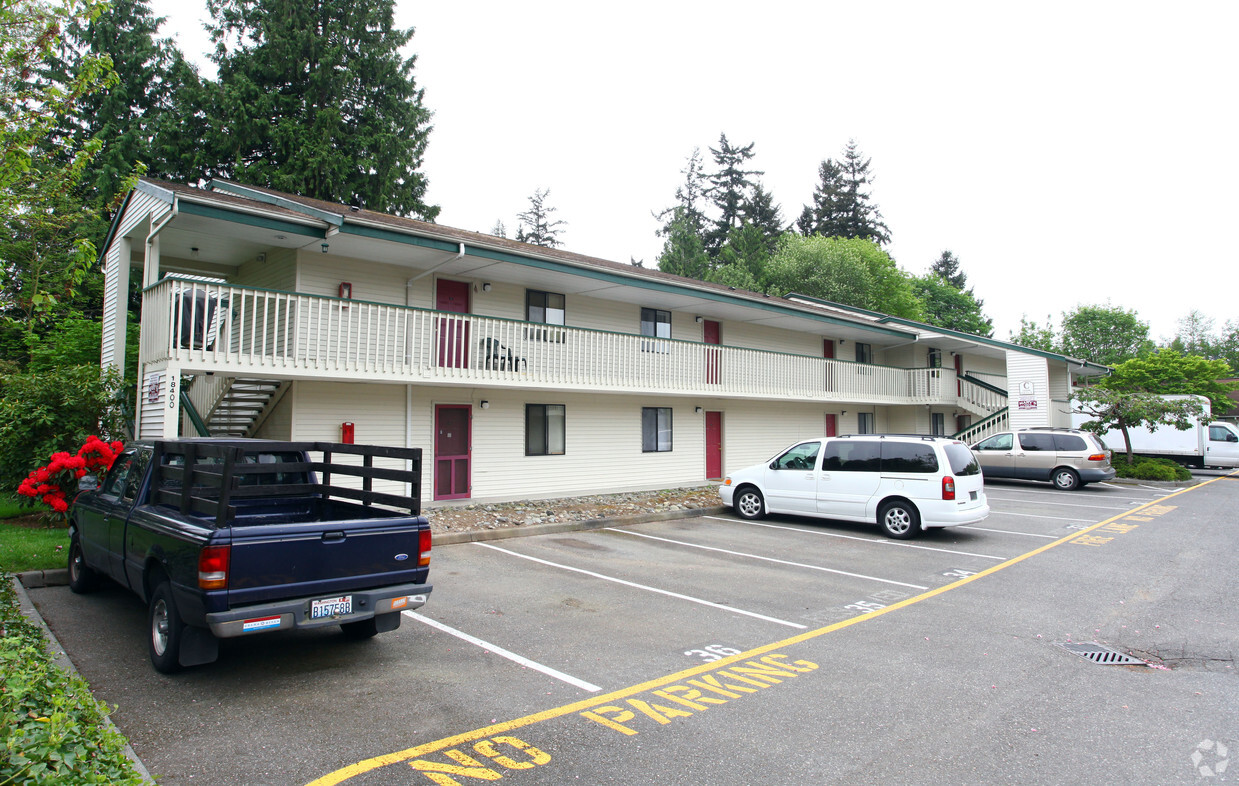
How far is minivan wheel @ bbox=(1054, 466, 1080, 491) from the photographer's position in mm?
19422

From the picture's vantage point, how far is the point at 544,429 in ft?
53.9

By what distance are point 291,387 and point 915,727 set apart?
11711 millimetres

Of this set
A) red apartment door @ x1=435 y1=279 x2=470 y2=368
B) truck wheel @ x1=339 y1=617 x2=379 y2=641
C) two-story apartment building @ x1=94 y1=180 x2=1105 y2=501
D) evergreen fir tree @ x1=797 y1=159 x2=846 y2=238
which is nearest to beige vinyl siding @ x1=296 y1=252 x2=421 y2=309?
two-story apartment building @ x1=94 y1=180 x2=1105 y2=501

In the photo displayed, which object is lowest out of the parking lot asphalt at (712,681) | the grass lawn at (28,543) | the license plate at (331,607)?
the parking lot asphalt at (712,681)

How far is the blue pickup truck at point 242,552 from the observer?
457 centimetres

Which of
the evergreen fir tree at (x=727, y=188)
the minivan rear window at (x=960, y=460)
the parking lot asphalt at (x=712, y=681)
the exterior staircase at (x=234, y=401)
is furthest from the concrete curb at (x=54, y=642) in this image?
the evergreen fir tree at (x=727, y=188)

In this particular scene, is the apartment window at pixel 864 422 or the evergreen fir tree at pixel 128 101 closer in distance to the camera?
the evergreen fir tree at pixel 128 101

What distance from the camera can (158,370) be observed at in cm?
1045

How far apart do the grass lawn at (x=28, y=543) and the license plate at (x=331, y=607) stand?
4.70m

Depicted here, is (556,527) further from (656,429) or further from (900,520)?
(656,429)

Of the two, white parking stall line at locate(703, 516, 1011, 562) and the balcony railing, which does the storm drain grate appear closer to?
white parking stall line at locate(703, 516, 1011, 562)

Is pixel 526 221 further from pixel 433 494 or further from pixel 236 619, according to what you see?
pixel 236 619

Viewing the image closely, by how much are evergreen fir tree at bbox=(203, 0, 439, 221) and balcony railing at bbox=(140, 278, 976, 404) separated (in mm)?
14425

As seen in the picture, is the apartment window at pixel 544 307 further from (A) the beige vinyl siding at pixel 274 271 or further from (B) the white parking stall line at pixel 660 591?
(B) the white parking stall line at pixel 660 591
